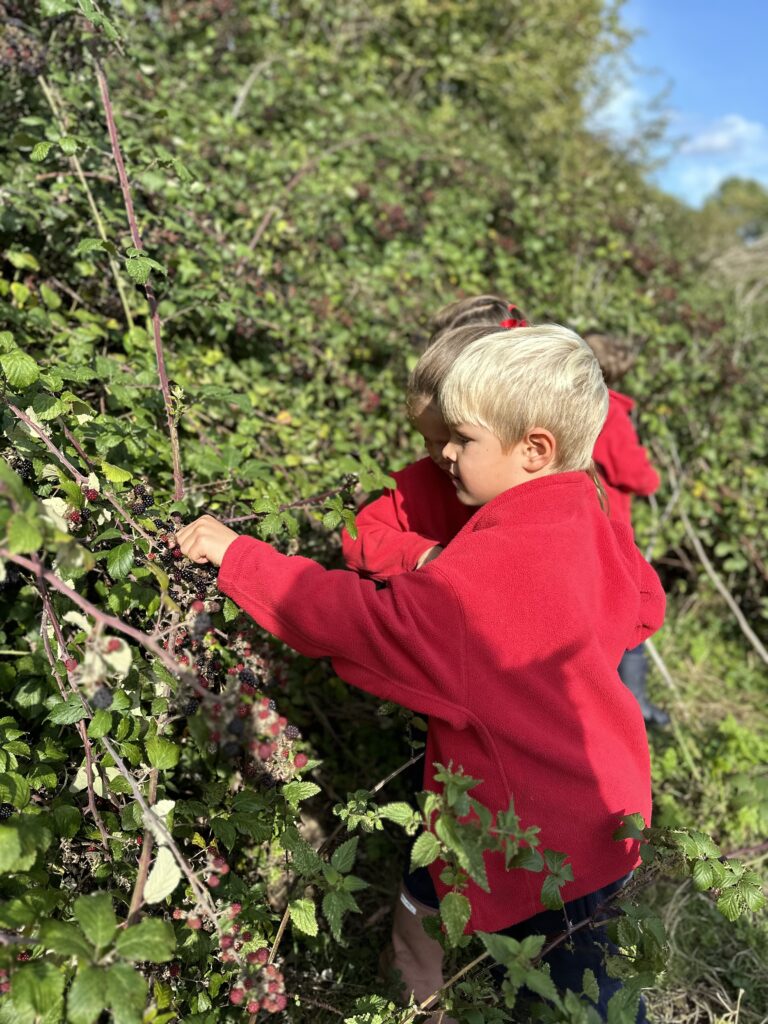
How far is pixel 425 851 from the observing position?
3.99 ft

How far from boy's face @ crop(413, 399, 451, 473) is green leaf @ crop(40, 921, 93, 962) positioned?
1229mm

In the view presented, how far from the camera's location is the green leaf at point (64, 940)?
959mm

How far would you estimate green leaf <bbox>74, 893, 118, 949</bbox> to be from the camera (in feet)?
3.24

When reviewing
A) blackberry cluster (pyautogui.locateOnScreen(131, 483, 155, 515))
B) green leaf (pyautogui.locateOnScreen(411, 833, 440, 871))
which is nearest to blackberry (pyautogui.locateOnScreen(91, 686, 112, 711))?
blackberry cluster (pyautogui.locateOnScreen(131, 483, 155, 515))

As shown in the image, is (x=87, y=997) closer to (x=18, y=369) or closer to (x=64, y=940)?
(x=64, y=940)

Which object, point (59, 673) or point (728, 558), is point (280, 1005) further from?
point (728, 558)

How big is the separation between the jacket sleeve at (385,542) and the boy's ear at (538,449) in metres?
0.40

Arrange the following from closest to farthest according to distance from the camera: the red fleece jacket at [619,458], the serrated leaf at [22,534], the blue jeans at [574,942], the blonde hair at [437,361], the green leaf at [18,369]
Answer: the serrated leaf at [22,534] → the green leaf at [18,369] → the blue jeans at [574,942] → the blonde hair at [437,361] → the red fleece jacket at [619,458]

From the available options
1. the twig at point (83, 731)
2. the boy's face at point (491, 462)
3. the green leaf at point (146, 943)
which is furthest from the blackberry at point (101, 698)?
the boy's face at point (491, 462)

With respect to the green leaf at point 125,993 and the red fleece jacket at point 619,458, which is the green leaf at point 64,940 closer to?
the green leaf at point 125,993

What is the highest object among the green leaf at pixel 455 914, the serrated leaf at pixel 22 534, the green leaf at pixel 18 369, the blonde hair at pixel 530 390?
the blonde hair at pixel 530 390

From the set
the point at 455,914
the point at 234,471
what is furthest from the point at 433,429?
the point at 455,914

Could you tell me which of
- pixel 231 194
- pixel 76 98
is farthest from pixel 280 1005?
pixel 231 194

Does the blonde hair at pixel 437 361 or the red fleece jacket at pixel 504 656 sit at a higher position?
the blonde hair at pixel 437 361
